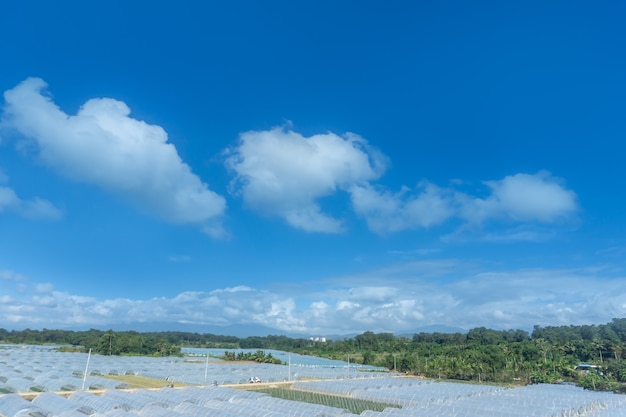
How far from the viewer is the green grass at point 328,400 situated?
80.3 ft

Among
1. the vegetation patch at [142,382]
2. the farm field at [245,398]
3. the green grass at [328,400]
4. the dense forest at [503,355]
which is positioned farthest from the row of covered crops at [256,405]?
the dense forest at [503,355]

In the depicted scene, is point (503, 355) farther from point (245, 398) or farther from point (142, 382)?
point (142, 382)

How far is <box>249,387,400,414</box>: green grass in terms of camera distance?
24466 mm

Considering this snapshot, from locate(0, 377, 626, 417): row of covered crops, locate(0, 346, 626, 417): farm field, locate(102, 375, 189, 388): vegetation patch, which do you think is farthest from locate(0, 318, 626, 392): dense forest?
locate(102, 375, 189, 388): vegetation patch

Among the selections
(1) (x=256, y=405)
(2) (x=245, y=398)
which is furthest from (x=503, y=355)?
(1) (x=256, y=405)

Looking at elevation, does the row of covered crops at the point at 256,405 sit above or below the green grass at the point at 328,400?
above

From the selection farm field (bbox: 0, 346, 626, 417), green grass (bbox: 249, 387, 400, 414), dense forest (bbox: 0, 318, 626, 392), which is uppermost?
dense forest (bbox: 0, 318, 626, 392)

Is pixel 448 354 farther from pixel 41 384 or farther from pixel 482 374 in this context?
pixel 41 384

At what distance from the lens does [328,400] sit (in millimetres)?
26797

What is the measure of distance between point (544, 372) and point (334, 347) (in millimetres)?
42549

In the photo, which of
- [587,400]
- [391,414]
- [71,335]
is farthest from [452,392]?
[71,335]

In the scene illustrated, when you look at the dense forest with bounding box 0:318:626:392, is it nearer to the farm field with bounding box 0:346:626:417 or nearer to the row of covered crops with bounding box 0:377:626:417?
the farm field with bounding box 0:346:626:417

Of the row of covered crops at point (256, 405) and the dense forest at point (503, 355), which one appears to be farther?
the dense forest at point (503, 355)

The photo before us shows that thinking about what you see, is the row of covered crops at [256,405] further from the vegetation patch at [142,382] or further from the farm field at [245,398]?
the vegetation patch at [142,382]
